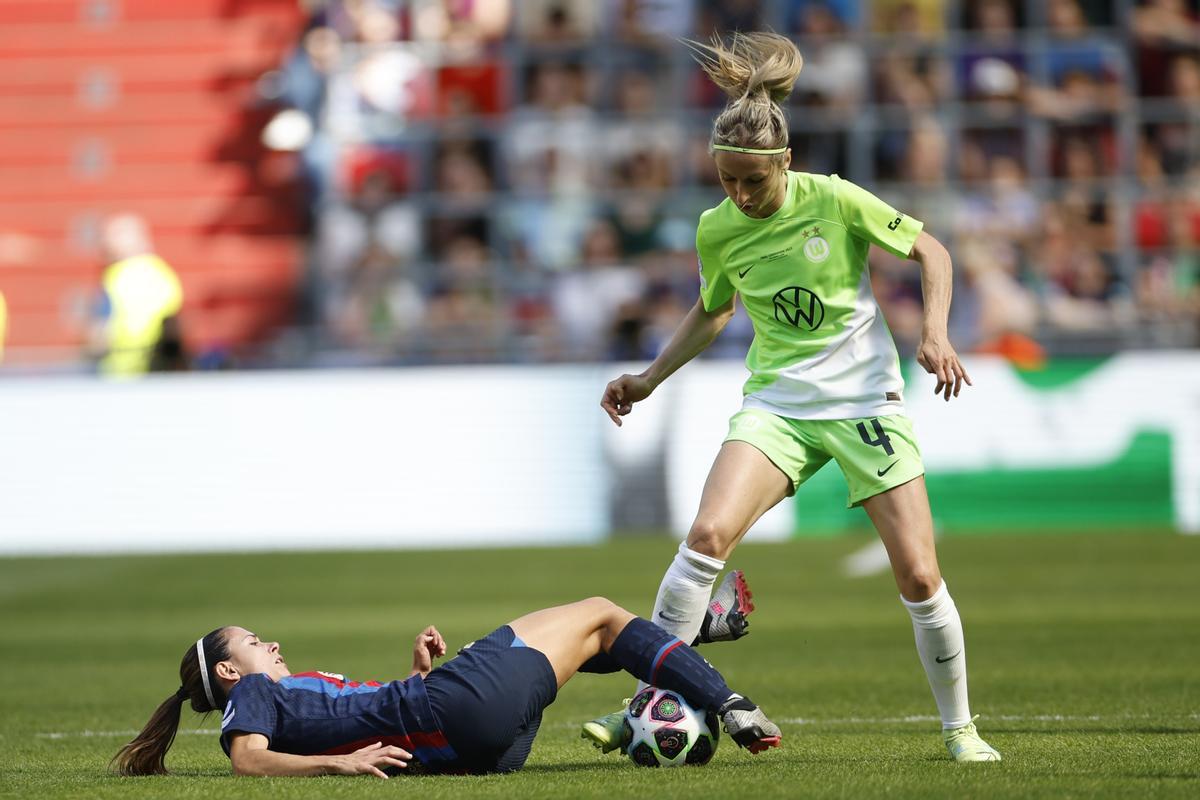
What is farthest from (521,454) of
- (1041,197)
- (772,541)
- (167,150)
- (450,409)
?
(167,150)

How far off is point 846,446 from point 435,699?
1.64m

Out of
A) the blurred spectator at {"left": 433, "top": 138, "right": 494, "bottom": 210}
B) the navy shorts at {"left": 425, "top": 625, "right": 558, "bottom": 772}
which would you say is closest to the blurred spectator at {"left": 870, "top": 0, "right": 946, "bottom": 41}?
the blurred spectator at {"left": 433, "top": 138, "right": 494, "bottom": 210}

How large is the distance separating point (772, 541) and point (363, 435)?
388 cm

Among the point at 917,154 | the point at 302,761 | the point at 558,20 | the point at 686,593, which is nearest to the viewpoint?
the point at 302,761

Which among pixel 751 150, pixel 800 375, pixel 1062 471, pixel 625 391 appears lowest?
pixel 1062 471

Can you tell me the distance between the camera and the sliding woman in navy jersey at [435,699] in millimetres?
5676

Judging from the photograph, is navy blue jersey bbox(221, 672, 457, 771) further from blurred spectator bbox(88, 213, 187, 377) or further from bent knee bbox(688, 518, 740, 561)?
blurred spectator bbox(88, 213, 187, 377)

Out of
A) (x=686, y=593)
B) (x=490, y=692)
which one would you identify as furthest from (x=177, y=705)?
(x=686, y=593)

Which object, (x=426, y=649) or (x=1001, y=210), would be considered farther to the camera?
(x=1001, y=210)

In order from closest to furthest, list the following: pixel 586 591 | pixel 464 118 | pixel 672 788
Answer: pixel 672 788
pixel 586 591
pixel 464 118

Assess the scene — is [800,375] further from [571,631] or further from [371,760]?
[371,760]

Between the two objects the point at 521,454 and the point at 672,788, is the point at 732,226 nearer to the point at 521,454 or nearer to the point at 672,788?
the point at 672,788

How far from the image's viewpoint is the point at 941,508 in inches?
647

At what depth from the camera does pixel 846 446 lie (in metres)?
6.17
